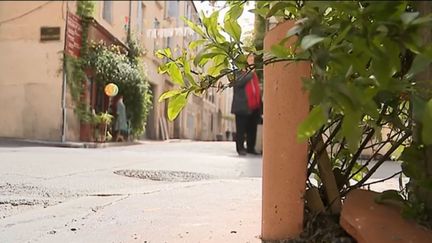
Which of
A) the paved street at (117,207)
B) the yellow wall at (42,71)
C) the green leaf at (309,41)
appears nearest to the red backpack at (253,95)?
the paved street at (117,207)

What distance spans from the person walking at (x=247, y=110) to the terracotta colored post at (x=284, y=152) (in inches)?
225

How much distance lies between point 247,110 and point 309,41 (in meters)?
6.75

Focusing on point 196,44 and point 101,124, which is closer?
point 196,44

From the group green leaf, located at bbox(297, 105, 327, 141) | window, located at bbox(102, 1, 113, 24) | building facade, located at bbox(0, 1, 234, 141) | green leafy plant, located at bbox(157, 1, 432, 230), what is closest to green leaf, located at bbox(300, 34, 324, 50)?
green leafy plant, located at bbox(157, 1, 432, 230)

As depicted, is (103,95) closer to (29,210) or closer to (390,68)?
(29,210)

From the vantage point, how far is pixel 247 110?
762 cm

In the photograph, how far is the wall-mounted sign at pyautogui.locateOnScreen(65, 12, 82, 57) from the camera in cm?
1152

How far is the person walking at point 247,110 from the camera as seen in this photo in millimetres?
Result: 7574

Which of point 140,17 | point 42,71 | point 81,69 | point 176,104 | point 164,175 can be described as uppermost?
point 140,17

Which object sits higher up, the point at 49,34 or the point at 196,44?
the point at 49,34

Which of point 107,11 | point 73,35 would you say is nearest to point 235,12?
point 73,35

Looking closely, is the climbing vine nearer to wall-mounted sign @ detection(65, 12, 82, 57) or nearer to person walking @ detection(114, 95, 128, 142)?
wall-mounted sign @ detection(65, 12, 82, 57)

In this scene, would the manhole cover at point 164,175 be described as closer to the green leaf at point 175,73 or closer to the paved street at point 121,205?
the paved street at point 121,205

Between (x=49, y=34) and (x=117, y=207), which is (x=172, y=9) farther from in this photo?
(x=117, y=207)
